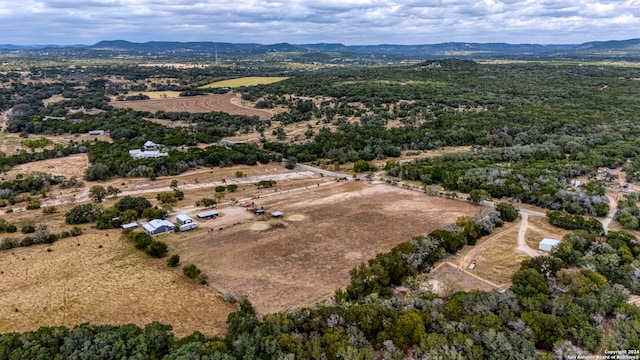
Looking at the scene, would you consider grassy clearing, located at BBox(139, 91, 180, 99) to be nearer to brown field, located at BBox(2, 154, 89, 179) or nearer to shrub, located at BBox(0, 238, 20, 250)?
brown field, located at BBox(2, 154, 89, 179)

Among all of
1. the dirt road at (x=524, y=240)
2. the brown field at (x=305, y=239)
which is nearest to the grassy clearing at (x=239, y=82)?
the brown field at (x=305, y=239)

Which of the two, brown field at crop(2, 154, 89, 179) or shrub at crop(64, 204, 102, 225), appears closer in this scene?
shrub at crop(64, 204, 102, 225)

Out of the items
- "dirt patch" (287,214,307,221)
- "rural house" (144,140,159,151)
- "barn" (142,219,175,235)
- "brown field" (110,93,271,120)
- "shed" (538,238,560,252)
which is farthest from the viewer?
"brown field" (110,93,271,120)

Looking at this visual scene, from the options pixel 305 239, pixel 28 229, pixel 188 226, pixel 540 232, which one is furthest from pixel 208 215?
pixel 540 232

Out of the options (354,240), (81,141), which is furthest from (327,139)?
(81,141)

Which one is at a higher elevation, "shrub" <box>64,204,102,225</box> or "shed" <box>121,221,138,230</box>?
"shrub" <box>64,204,102,225</box>

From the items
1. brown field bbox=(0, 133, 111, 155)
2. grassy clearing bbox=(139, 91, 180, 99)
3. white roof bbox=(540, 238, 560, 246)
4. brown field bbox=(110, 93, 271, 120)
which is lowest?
white roof bbox=(540, 238, 560, 246)

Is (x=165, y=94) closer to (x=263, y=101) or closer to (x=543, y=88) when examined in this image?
Answer: (x=263, y=101)

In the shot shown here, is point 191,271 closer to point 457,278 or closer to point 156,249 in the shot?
point 156,249

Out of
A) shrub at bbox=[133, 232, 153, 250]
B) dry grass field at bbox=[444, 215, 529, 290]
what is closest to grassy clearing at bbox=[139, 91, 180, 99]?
shrub at bbox=[133, 232, 153, 250]
